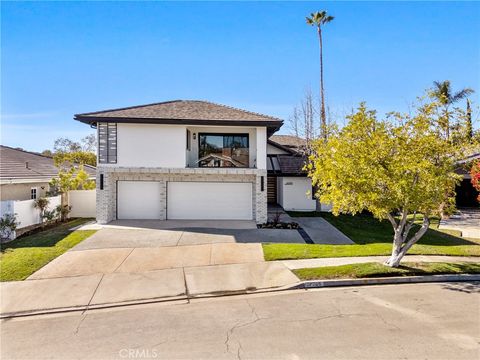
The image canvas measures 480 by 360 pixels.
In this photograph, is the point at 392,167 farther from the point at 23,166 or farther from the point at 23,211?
the point at 23,166

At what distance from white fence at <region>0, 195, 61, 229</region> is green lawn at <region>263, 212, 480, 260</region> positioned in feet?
37.1

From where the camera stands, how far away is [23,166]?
19250 millimetres

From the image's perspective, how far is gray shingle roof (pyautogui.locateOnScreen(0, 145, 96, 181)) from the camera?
1686 centimetres

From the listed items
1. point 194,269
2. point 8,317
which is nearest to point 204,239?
point 194,269

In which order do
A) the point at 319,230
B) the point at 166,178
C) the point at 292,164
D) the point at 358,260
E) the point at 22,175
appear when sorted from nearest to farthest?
the point at 358,260 → the point at 319,230 → the point at 22,175 → the point at 166,178 → the point at 292,164

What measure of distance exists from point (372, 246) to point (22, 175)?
1782 cm

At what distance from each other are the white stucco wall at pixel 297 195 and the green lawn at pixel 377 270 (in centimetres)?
1228

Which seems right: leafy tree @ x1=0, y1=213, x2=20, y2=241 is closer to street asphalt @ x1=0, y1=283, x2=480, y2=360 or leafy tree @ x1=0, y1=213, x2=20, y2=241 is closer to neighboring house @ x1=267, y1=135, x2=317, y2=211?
street asphalt @ x1=0, y1=283, x2=480, y2=360

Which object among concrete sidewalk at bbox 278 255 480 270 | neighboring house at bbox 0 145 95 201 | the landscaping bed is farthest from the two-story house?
concrete sidewalk at bbox 278 255 480 270

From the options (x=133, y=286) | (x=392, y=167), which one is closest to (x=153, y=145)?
(x=133, y=286)

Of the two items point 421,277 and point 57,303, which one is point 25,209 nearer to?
point 57,303

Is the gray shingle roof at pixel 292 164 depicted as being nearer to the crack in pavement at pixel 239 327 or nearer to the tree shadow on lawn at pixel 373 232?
the tree shadow on lawn at pixel 373 232

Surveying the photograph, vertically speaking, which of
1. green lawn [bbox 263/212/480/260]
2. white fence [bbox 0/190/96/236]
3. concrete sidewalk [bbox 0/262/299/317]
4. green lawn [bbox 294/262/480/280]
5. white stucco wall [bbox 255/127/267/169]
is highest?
white stucco wall [bbox 255/127/267/169]

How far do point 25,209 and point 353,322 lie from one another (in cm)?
1531
